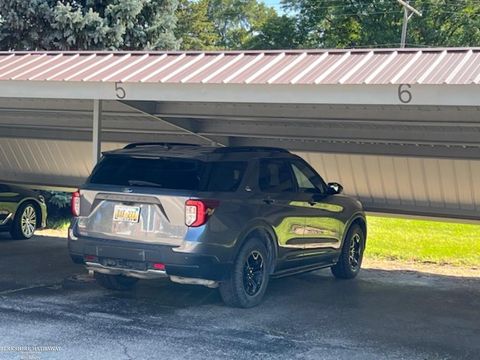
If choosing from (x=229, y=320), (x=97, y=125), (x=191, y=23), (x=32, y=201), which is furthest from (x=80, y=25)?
(x=191, y=23)

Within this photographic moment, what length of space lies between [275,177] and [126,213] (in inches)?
79.0

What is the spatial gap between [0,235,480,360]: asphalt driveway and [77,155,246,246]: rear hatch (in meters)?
0.86

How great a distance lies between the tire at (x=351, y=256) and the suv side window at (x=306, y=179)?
1166mm

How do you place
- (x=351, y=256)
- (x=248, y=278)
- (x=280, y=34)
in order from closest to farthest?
(x=248, y=278) → (x=351, y=256) → (x=280, y=34)

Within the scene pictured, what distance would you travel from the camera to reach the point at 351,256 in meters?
10.6

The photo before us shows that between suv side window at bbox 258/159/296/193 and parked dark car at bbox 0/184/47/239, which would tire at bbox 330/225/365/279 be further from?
parked dark car at bbox 0/184/47/239

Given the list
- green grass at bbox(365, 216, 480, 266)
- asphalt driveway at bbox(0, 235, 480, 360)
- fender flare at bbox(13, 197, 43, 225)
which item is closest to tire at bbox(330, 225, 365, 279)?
asphalt driveway at bbox(0, 235, 480, 360)

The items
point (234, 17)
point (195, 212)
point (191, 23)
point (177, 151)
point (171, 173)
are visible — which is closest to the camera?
point (195, 212)

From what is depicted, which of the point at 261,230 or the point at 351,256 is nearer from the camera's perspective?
the point at 261,230

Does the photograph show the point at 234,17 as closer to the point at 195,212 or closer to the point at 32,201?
the point at 32,201

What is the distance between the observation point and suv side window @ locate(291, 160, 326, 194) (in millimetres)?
9133

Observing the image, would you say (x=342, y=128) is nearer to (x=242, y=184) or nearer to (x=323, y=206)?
(x=323, y=206)

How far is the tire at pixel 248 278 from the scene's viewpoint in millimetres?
7738

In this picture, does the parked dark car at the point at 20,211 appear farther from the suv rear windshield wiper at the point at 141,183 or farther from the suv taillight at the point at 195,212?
the suv taillight at the point at 195,212
